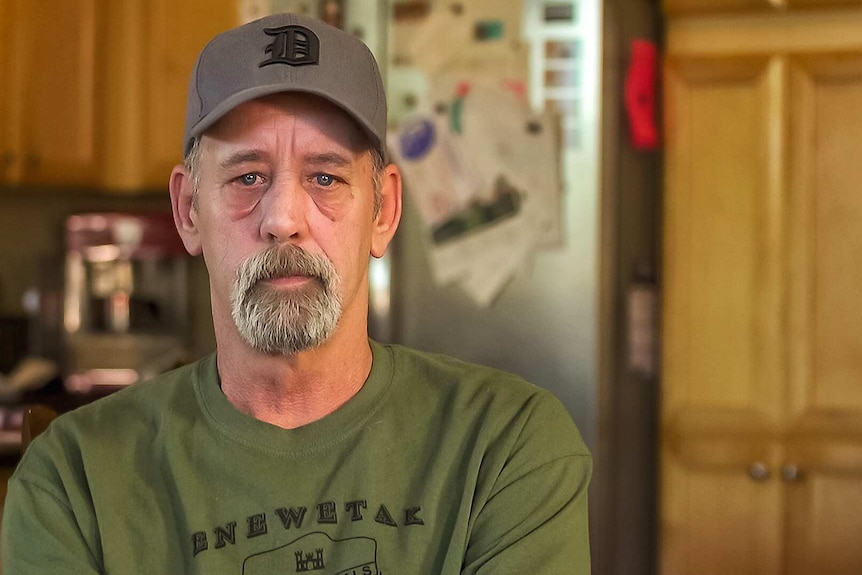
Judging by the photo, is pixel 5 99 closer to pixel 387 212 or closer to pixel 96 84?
pixel 96 84

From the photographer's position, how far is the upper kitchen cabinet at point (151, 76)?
10.4 feet

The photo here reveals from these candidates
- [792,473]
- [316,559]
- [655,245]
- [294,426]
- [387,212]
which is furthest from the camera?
[655,245]

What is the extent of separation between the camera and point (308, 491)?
3.56ft

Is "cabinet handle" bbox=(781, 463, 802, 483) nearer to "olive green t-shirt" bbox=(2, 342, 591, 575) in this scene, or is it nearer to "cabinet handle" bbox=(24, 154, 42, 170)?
"olive green t-shirt" bbox=(2, 342, 591, 575)

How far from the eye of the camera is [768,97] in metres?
2.68

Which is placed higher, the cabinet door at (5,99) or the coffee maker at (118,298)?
the cabinet door at (5,99)

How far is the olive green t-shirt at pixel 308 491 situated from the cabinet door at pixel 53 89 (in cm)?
220

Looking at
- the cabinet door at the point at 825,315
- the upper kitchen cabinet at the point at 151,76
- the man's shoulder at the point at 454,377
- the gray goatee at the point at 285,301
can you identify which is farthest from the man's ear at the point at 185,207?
the upper kitchen cabinet at the point at 151,76

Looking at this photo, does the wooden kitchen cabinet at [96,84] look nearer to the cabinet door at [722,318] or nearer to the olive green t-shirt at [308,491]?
the cabinet door at [722,318]

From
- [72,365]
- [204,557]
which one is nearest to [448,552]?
[204,557]

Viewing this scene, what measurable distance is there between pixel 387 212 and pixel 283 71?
0.73ft

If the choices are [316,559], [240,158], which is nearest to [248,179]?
[240,158]

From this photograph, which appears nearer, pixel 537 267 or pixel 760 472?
pixel 537 267

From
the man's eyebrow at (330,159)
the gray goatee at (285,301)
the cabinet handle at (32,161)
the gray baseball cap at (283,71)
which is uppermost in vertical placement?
the cabinet handle at (32,161)
